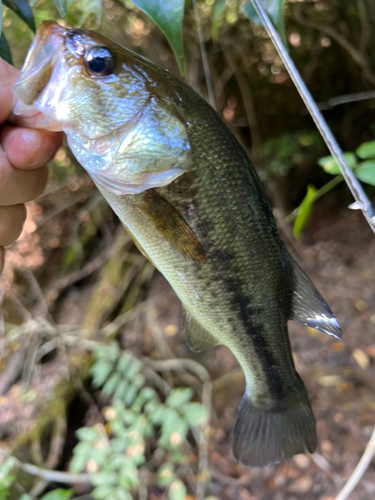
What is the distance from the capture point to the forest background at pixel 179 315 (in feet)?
Answer: 4.53

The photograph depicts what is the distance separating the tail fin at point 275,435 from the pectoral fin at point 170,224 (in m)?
0.43

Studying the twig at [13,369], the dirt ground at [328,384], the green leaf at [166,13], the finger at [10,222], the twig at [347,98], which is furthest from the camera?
the twig at [13,369]

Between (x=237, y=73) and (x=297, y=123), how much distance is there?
1.91 feet

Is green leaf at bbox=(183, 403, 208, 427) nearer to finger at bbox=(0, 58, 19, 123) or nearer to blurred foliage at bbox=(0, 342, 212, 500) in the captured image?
blurred foliage at bbox=(0, 342, 212, 500)

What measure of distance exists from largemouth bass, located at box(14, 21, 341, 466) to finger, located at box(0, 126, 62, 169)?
0.03m

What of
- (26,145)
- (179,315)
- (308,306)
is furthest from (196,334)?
(179,315)

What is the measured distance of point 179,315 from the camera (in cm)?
222

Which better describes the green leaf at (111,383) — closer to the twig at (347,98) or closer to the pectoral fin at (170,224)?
the pectoral fin at (170,224)

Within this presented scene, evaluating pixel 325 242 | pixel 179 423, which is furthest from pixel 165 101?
pixel 325 242

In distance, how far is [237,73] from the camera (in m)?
2.19

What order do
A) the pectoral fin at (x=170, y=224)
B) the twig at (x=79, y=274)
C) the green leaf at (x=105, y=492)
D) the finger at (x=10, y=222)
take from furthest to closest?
the twig at (x=79, y=274) → the green leaf at (x=105, y=492) → the finger at (x=10, y=222) → the pectoral fin at (x=170, y=224)

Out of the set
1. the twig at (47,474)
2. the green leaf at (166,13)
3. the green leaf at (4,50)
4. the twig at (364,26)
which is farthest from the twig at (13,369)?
the twig at (364,26)

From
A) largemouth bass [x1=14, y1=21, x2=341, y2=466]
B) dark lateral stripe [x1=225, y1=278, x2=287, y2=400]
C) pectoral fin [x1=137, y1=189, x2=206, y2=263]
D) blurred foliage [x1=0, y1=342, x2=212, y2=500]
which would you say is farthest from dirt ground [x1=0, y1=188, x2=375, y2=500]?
pectoral fin [x1=137, y1=189, x2=206, y2=263]

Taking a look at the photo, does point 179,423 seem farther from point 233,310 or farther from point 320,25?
point 320,25
